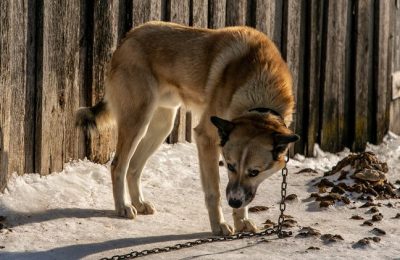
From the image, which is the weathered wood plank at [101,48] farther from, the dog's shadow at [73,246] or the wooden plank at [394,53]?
the wooden plank at [394,53]

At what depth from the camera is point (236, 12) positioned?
8398 mm

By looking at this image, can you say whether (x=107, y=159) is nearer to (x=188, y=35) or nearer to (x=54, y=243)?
(x=188, y=35)

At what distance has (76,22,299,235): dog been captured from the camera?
220 inches

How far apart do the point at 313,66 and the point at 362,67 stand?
106 cm

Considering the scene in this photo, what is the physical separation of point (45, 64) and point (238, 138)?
187cm

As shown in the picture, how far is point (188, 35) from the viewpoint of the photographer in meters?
6.70

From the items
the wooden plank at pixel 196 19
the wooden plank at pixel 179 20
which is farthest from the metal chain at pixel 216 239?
the wooden plank at pixel 196 19

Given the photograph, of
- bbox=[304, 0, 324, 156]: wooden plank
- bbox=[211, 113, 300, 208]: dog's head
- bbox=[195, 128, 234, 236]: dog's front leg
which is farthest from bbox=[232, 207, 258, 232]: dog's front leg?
bbox=[304, 0, 324, 156]: wooden plank

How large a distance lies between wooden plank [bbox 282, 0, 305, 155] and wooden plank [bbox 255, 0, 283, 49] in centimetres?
6

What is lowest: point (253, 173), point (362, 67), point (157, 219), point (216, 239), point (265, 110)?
point (157, 219)

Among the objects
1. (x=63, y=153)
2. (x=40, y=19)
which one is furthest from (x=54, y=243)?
(x=40, y=19)

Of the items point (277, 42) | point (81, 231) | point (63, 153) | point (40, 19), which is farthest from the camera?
point (277, 42)

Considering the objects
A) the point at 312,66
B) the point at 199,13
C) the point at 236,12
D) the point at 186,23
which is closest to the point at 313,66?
the point at 312,66

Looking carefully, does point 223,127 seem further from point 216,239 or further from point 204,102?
point 204,102
